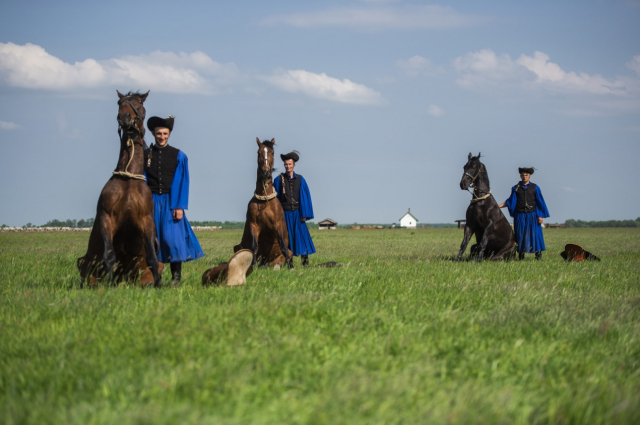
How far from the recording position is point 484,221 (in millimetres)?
13688

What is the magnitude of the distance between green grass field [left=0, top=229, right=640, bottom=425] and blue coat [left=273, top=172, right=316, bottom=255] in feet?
16.7

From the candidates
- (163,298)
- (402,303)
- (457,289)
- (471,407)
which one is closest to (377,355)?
(471,407)

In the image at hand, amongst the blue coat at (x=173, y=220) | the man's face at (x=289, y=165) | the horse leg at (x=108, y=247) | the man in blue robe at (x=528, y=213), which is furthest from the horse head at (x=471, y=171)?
the horse leg at (x=108, y=247)

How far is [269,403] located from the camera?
126 inches

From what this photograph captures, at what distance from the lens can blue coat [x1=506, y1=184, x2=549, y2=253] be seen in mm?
14383

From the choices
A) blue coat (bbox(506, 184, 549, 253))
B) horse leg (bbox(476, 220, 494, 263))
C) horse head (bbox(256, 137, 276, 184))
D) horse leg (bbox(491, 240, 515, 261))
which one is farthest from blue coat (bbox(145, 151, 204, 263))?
blue coat (bbox(506, 184, 549, 253))

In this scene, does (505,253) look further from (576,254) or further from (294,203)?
(294,203)

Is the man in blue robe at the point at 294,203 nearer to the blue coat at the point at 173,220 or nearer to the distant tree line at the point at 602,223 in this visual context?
the blue coat at the point at 173,220

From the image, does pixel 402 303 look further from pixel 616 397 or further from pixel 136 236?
pixel 136 236

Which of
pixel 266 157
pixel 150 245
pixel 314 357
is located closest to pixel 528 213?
pixel 266 157

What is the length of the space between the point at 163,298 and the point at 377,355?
9.85ft

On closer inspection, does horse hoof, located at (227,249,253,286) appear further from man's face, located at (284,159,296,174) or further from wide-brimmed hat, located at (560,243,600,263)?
wide-brimmed hat, located at (560,243,600,263)

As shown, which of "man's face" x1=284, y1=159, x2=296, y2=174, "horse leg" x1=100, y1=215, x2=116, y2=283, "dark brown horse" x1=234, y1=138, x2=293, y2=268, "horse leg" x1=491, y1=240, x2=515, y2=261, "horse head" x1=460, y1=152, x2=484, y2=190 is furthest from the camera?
"horse leg" x1=491, y1=240, x2=515, y2=261

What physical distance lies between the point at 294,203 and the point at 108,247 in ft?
18.8
